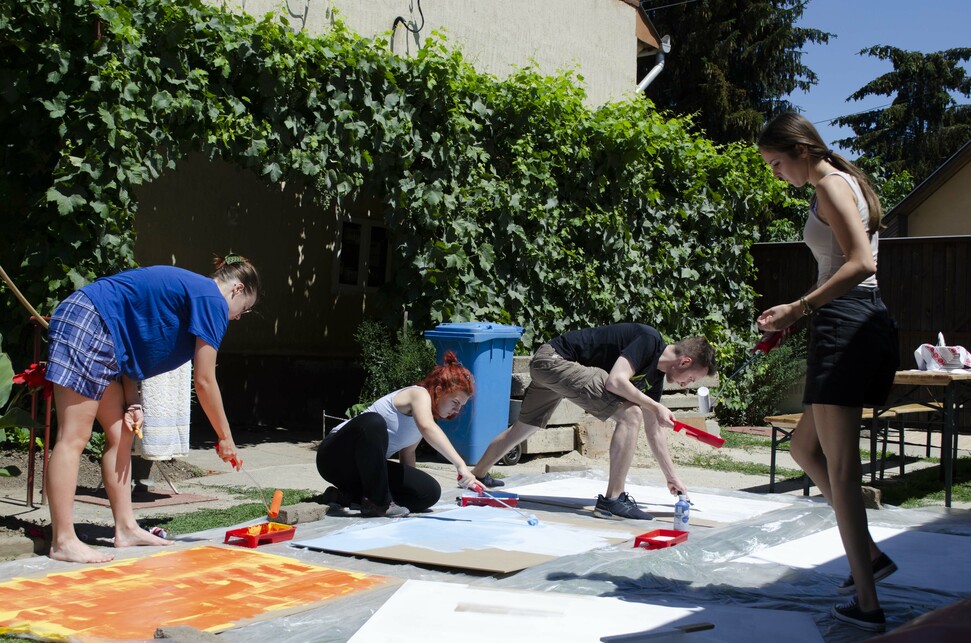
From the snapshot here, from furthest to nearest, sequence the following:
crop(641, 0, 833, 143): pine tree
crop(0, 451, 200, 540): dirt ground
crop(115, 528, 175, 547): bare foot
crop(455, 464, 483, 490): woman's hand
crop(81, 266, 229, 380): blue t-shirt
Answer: crop(641, 0, 833, 143): pine tree → crop(0, 451, 200, 540): dirt ground → crop(455, 464, 483, 490): woman's hand → crop(115, 528, 175, 547): bare foot → crop(81, 266, 229, 380): blue t-shirt

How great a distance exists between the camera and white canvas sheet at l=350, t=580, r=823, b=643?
3256mm

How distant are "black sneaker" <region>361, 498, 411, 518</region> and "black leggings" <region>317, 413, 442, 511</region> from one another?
2 centimetres

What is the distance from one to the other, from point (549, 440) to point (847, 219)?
5.49m

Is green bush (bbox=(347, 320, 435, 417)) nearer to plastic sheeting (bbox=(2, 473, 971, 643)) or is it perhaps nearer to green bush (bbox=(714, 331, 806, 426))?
plastic sheeting (bbox=(2, 473, 971, 643))

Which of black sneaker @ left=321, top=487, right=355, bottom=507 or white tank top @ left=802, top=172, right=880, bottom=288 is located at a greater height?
white tank top @ left=802, top=172, right=880, bottom=288

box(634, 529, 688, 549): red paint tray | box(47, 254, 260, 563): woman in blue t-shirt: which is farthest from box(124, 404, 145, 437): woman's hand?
box(634, 529, 688, 549): red paint tray

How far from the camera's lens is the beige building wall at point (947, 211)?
20.2 metres

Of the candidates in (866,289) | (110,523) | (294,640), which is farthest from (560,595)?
(110,523)

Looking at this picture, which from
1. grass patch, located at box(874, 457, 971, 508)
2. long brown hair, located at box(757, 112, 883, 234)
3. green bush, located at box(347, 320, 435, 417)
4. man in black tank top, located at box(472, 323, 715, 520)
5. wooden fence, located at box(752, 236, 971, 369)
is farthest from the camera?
wooden fence, located at box(752, 236, 971, 369)

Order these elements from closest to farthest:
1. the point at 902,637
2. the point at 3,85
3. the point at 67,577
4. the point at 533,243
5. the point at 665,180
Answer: the point at 902,637
the point at 67,577
the point at 3,85
the point at 533,243
the point at 665,180

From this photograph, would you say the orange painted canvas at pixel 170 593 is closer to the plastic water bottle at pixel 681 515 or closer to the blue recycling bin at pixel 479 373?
the plastic water bottle at pixel 681 515

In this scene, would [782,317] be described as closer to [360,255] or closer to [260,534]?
[260,534]

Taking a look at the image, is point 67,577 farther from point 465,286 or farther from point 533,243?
point 533,243

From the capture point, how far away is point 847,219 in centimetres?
340
